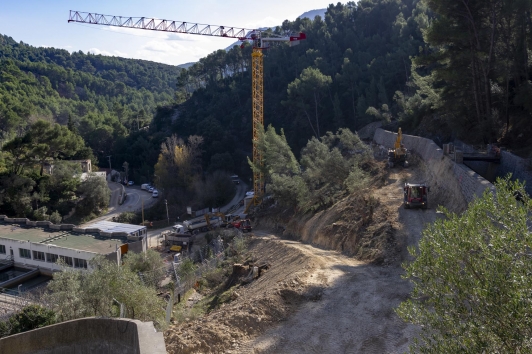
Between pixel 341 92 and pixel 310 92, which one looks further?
pixel 341 92

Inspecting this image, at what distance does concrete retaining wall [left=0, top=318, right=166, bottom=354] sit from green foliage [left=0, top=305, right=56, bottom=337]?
7.11 ft

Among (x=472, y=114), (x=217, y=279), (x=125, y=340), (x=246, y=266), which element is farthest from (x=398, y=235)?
(x=472, y=114)

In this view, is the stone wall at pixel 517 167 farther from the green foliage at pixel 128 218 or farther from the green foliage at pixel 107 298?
the green foliage at pixel 128 218

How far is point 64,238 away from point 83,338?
2039 cm

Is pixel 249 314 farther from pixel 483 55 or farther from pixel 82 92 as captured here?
pixel 82 92

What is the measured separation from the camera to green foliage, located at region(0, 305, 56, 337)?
47.4ft

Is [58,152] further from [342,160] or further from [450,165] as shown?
[450,165]

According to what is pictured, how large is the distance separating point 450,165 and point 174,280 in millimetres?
14806

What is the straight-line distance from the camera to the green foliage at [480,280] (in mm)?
5273

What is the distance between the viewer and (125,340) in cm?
1029

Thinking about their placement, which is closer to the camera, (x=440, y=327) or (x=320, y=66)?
(x=440, y=327)

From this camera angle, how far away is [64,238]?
29578mm

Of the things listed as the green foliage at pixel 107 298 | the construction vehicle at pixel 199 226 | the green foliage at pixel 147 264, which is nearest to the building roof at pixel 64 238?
the green foliage at pixel 147 264

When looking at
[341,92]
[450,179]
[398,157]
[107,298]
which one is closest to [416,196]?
[450,179]
